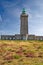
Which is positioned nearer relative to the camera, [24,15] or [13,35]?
[13,35]

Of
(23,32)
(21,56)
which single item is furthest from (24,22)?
(21,56)

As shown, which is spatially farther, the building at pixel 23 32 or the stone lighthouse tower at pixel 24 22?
the stone lighthouse tower at pixel 24 22

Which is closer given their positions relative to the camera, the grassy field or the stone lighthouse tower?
the grassy field

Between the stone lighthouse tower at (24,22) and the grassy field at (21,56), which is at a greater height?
the stone lighthouse tower at (24,22)

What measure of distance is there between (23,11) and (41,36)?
21943mm

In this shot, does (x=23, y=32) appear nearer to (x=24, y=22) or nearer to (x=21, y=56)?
(x=24, y=22)

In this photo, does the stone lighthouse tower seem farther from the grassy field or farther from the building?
the grassy field

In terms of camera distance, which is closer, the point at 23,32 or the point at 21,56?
the point at 21,56

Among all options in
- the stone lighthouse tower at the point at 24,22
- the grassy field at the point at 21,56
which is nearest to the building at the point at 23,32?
the stone lighthouse tower at the point at 24,22

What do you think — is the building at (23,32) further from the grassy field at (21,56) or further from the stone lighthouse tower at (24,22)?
the grassy field at (21,56)

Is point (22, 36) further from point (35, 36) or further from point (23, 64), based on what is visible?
point (23, 64)

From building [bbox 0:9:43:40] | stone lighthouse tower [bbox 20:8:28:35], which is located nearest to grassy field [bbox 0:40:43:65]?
building [bbox 0:9:43:40]

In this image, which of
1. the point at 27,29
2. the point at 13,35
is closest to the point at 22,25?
the point at 27,29

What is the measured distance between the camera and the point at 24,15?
11606 cm
